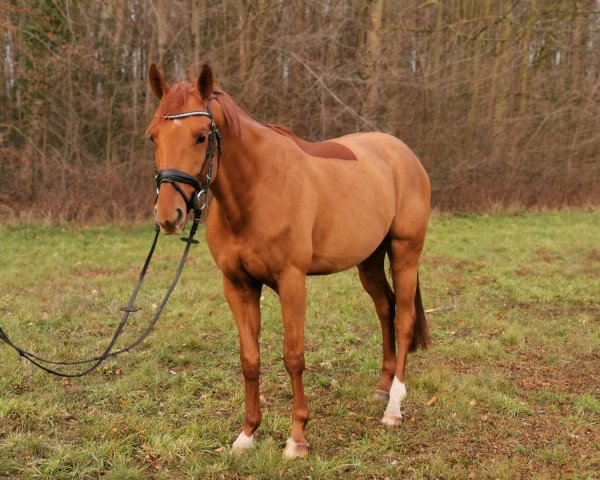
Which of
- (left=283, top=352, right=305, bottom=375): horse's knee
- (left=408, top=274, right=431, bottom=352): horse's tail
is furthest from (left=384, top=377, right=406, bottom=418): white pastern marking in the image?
(left=283, top=352, right=305, bottom=375): horse's knee

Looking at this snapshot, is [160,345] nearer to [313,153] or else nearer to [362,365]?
[362,365]

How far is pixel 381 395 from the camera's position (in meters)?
4.21

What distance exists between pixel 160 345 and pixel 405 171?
277 cm

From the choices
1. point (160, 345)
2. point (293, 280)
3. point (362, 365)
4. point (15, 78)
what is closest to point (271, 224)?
point (293, 280)

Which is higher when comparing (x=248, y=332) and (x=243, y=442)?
(x=248, y=332)

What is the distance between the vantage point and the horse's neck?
3.01m

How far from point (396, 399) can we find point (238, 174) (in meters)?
2.00

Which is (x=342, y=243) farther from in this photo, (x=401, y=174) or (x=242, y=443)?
(x=242, y=443)

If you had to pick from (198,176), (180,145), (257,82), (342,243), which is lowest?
(342,243)

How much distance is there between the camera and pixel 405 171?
14.4ft

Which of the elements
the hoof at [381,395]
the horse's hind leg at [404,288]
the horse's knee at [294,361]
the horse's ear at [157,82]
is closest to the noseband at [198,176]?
the horse's ear at [157,82]

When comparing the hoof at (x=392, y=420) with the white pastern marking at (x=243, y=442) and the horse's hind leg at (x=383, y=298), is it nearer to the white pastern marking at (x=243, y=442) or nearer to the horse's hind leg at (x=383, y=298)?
the horse's hind leg at (x=383, y=298)

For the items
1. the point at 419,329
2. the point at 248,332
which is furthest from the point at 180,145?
the point at 419,329

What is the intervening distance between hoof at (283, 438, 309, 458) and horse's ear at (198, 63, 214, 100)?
6.87 feet
